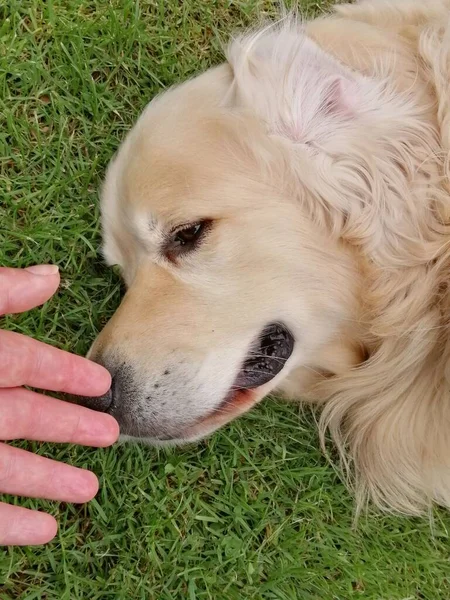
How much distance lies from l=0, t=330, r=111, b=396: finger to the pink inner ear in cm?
118

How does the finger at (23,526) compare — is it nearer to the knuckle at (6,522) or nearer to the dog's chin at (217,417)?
the knuckle at (6,522)

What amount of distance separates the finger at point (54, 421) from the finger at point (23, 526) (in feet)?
0.83

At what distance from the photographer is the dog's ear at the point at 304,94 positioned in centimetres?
212

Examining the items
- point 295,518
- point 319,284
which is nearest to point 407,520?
point 295,518

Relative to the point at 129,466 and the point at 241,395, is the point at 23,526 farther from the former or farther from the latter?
the point at 241,395

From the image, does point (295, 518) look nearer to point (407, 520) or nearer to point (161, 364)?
point (407, 520)

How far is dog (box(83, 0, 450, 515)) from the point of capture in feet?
6.89

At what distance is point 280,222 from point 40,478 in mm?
1224

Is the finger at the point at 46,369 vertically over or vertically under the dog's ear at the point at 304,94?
under

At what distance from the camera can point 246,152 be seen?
2.13 m

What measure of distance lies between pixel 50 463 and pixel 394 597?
1583 millimetres

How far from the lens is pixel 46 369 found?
219 centimetres

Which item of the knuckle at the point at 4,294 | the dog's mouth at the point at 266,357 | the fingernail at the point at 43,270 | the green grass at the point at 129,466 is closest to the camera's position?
the knuckle at the point at 4,294

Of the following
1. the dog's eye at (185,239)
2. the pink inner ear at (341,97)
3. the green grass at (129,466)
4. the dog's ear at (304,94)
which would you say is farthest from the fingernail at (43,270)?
the pink inner ear at (341,97)
